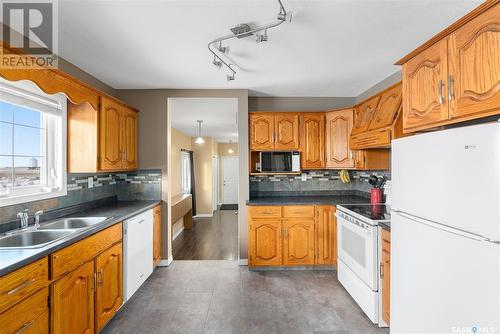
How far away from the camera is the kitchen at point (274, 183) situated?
128cm

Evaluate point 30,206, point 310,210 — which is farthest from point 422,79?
point 30,206

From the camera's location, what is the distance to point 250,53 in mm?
2398

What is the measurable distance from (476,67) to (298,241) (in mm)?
2604

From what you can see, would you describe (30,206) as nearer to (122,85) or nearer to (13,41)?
(13,41)

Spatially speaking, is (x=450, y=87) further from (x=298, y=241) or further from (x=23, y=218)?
(x=23, y=218)

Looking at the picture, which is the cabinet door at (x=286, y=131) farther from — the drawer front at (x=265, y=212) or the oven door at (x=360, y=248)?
the oven door at (x=360, y=248)

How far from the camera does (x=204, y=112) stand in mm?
4480

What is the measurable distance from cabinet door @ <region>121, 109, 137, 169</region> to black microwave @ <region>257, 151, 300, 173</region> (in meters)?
1.74

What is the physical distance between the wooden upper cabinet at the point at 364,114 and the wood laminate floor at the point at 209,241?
2582 mm

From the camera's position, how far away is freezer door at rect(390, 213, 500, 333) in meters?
1.08

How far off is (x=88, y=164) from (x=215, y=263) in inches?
83.4

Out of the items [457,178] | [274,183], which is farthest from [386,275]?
[274,183]

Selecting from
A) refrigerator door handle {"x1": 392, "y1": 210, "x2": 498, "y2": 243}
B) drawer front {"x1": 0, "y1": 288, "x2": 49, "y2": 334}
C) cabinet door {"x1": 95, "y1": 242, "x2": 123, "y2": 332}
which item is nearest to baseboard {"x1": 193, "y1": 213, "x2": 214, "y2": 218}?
cabinet door {"x1": 95, "y1": 242, "x2": 123, "y2": 332}

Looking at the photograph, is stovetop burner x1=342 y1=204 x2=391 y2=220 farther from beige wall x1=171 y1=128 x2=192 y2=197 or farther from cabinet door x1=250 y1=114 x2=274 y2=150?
beige wall x1=171 y1=128 x2=192 y2=197
